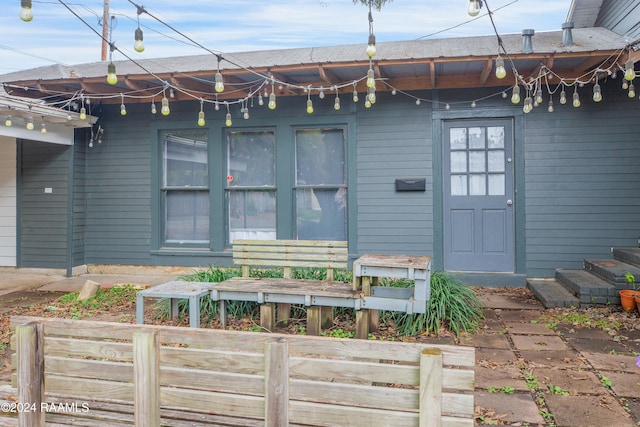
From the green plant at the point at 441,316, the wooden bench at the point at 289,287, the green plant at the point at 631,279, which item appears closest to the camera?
the wooden bench at the point at 289,287

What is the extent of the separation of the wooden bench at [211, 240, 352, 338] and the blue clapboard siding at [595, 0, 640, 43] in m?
4.19

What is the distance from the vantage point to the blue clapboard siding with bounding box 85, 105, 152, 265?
682 centimetres

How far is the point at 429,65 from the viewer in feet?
17.6

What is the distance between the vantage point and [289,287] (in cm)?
401

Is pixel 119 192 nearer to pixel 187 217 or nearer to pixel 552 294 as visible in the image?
pixel 187 217

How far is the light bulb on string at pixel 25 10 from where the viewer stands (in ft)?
8.09

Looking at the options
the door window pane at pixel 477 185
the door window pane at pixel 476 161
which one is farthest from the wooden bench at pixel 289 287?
the door window pane at pixel 476 161

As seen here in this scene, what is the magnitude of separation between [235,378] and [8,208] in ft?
23.5

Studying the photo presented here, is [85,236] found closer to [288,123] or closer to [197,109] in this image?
[197,109]

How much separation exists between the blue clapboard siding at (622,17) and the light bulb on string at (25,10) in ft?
18.6

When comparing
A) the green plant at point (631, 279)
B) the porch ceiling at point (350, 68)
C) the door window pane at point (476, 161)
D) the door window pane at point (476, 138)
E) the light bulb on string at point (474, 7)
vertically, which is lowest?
the green plant at point (631, 279)

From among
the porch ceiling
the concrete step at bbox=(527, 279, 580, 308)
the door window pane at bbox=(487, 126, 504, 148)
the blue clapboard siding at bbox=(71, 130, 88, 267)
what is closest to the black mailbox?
the door window pane at bbox=(487, 126, 504, 148)

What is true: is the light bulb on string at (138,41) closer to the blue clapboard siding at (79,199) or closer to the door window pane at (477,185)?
the blue clapboard siding at (79,199)

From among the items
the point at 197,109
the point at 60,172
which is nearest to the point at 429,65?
the point at 197,109
